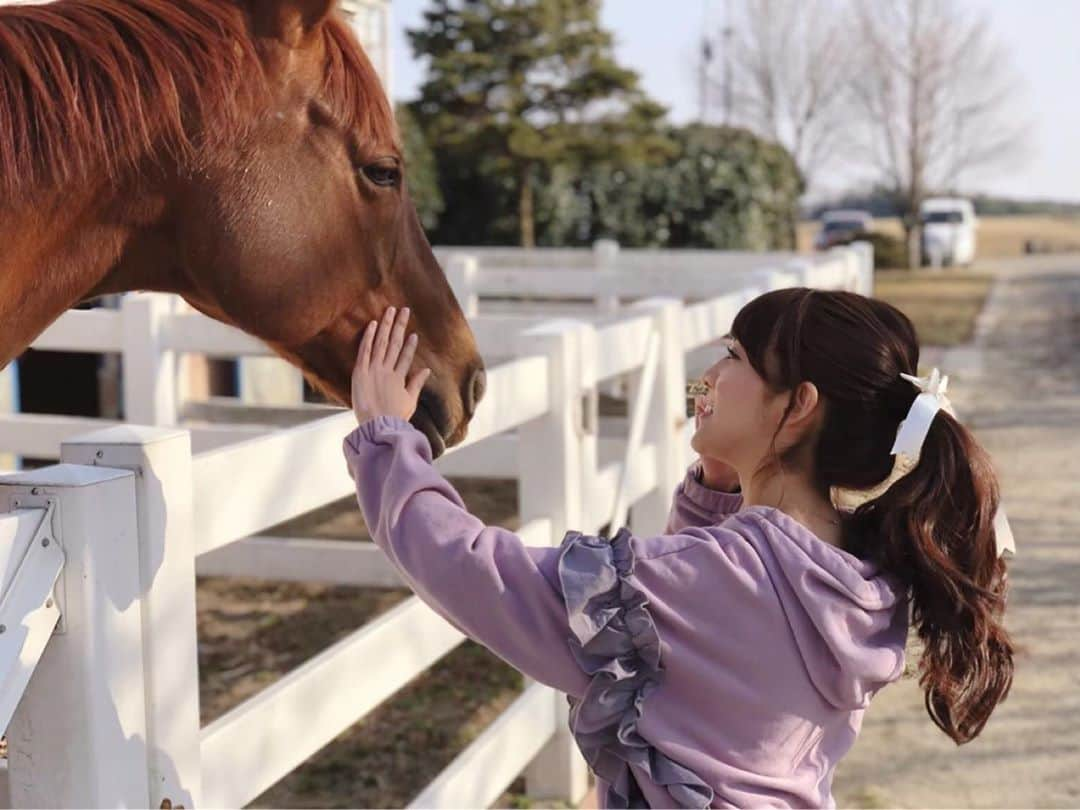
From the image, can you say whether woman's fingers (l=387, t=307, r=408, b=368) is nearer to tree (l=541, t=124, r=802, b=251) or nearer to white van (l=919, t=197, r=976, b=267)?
tree (l=541, t=124, r=802, b=251)

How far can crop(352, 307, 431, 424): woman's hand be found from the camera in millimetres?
1721

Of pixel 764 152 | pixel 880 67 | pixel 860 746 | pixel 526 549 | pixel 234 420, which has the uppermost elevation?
pixel 880 67

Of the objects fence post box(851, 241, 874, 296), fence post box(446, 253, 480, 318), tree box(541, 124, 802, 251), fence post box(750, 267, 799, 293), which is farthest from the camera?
tree box(541, 124, 802, 251)

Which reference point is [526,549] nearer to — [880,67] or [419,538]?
[419,538]

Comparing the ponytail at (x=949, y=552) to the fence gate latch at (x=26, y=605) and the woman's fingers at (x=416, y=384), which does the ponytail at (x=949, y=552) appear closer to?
the woman's fingers at (x=416, y=384)

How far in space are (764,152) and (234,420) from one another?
15.5 meters

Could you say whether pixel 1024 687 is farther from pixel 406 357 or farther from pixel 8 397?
Answer: pixel 8 397

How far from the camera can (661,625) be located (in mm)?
1555

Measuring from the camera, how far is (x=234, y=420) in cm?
632

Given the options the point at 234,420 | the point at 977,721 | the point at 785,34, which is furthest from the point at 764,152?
the point at 977,721

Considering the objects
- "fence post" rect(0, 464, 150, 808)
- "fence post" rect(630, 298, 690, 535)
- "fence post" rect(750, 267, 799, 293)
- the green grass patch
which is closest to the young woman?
"fence post" rect(0, 464, 150, 808)

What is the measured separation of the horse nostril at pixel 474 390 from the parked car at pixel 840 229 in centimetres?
2834

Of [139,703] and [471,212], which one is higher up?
[471,212]

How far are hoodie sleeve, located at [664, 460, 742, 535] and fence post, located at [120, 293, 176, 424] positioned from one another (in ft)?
12.8
